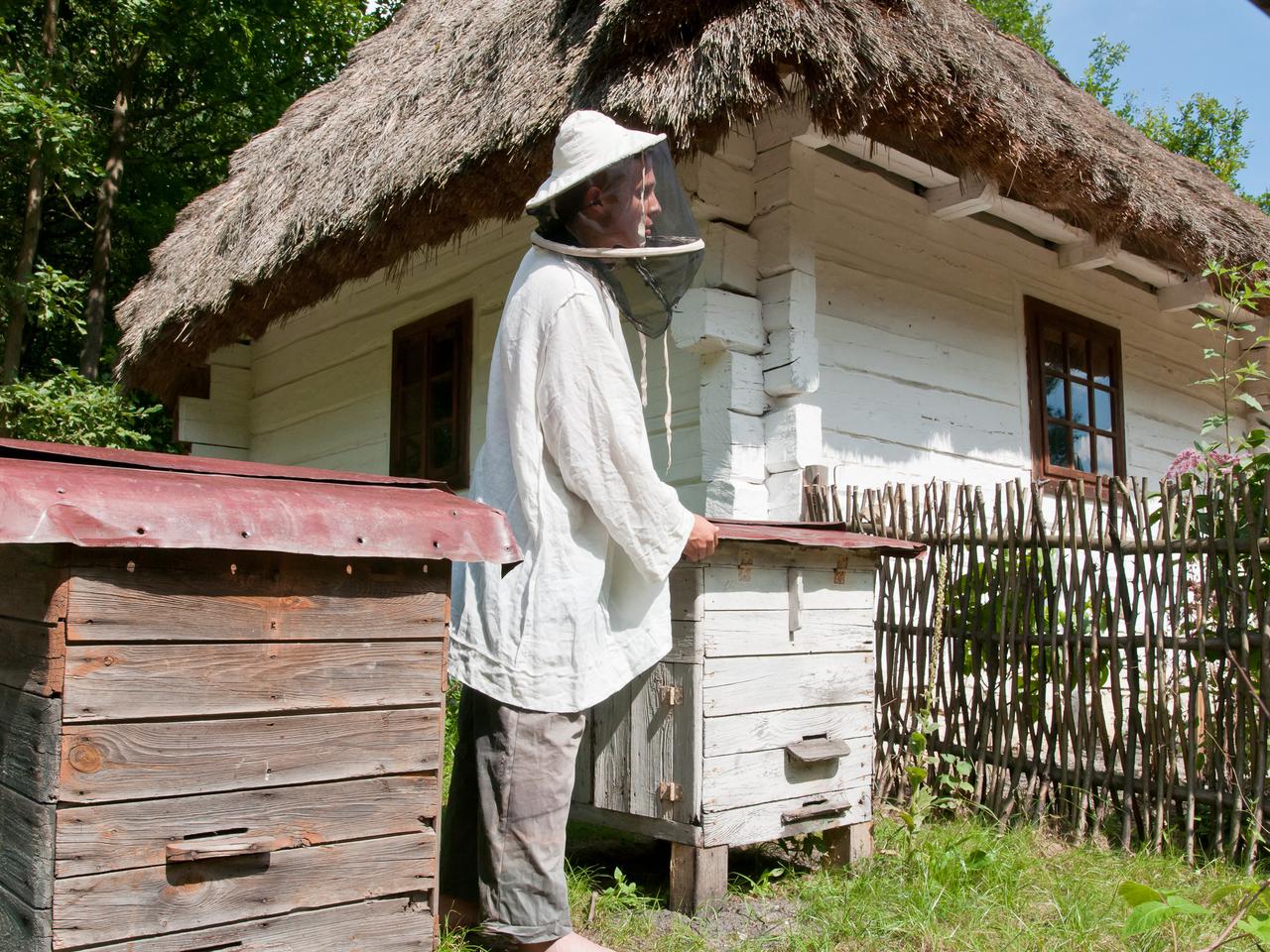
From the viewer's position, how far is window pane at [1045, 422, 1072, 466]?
6357mm

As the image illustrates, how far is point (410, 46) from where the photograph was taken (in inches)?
270

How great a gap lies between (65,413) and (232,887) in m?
8.51

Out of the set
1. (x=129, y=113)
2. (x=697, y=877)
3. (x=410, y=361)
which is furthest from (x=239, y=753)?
(x=129, y=113)

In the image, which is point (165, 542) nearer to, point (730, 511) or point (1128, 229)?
point (730, 511)

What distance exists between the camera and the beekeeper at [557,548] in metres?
2.21

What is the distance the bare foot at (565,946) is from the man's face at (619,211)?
1555mm

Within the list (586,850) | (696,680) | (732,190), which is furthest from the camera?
(732,190)

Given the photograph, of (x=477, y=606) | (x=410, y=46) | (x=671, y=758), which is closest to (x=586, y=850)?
→ (x=671, y=758)

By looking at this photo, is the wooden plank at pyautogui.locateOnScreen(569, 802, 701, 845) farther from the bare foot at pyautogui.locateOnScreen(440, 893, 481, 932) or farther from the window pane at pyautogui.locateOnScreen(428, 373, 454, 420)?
the window pane at pyautogui.locateOnScreen(428, 373, 454, 420)

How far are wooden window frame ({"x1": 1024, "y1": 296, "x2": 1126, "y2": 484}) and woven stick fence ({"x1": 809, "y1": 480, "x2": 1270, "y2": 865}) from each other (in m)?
2.22

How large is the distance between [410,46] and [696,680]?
5592mm

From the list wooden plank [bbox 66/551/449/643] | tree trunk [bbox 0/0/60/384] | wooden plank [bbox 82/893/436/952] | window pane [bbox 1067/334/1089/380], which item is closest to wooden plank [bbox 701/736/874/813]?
wooden plank [bbox 82/893/436/952]

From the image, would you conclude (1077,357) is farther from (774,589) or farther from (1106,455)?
(774,589)

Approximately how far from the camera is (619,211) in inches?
97.4
